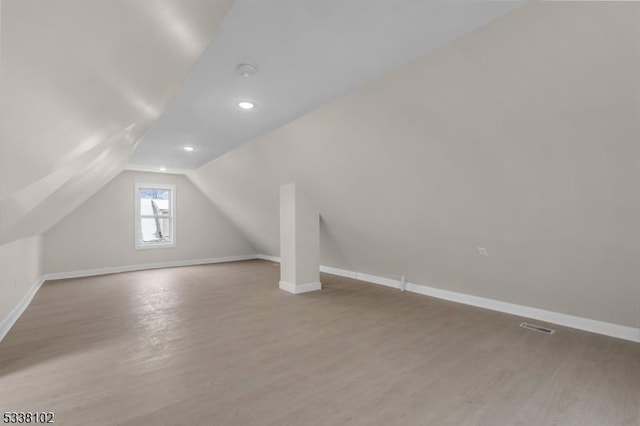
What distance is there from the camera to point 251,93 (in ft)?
9.89

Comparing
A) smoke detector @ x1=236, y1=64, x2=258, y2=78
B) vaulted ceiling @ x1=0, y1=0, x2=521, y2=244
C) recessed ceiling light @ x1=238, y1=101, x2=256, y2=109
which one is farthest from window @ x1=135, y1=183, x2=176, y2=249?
smoke detector @ x1=236, y1=64, x2=258, y2=78

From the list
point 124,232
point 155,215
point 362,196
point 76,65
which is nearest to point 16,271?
point 124,232

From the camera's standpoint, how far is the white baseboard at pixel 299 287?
529 centimetres

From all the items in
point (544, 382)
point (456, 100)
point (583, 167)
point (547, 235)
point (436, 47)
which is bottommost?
point (544, 382)

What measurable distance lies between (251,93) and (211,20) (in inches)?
50.5

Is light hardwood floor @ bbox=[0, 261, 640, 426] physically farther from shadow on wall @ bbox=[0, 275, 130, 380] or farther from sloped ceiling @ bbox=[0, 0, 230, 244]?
sloped ceiling @ bbox=[0, 0, 230, 244]

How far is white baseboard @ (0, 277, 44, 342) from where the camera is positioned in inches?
138

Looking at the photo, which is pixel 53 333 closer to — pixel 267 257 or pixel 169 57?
pixel 169 57

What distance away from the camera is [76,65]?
1.08 m

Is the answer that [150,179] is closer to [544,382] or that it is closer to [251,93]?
[251,93]

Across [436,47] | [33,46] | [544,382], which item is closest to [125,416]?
[33,46]

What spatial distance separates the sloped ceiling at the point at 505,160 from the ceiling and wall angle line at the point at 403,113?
0.01 m

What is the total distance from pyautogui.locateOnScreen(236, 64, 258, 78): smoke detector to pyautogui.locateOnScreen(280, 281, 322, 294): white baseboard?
140 inches

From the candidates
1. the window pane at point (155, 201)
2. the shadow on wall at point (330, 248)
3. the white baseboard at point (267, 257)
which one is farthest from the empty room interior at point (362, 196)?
the white baseboard at point (267, 257)
